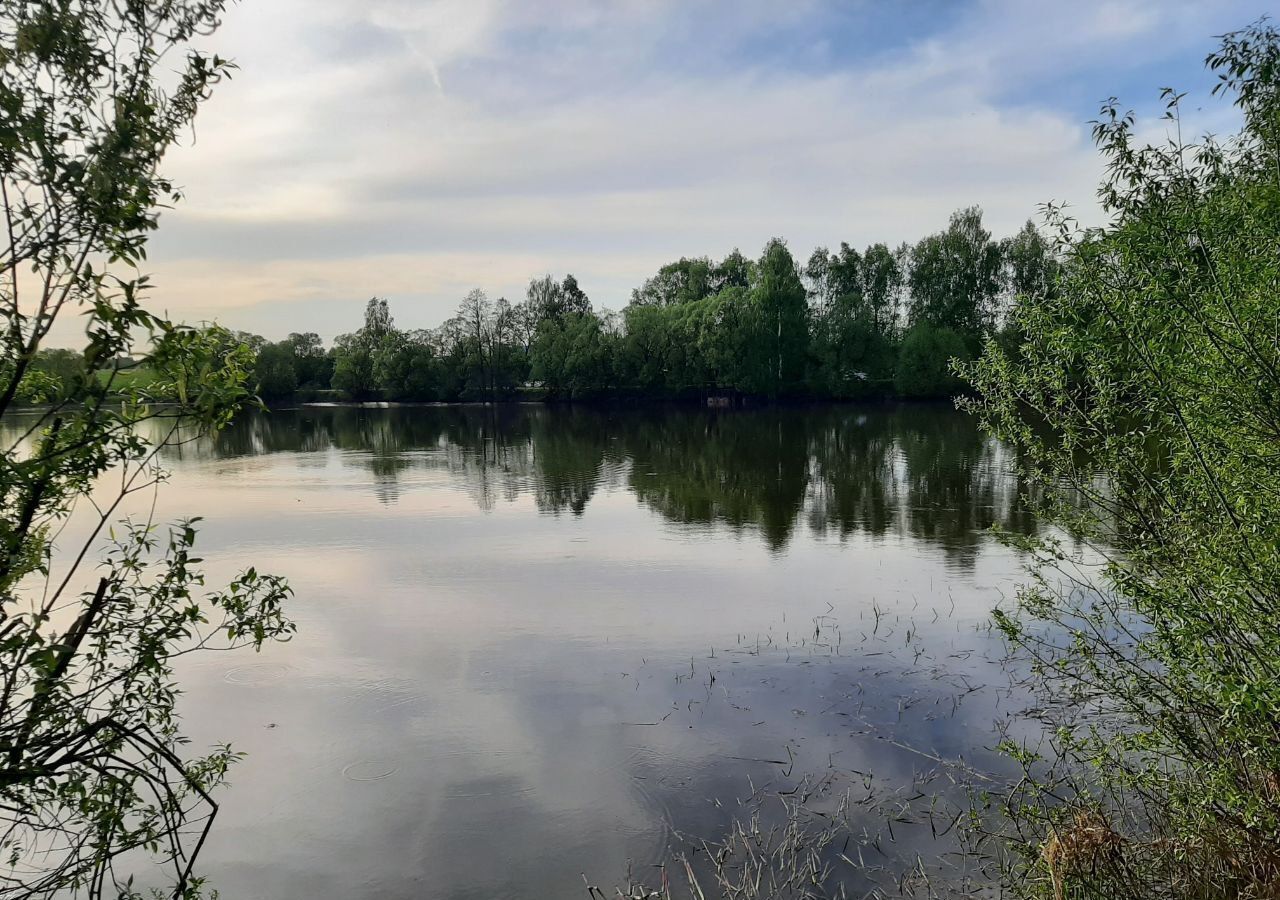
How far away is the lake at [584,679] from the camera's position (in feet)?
30.0

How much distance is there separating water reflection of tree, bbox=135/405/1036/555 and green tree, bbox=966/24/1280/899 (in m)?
3.92

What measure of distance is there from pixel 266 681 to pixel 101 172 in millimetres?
12244

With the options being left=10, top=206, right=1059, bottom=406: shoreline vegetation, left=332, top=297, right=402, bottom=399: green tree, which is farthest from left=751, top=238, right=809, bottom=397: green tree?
left=332, top=297, right=402, bottom=399: green tree

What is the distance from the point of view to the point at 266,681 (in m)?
14.0

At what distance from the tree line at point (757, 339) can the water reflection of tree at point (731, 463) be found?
Answer: 47.7ft

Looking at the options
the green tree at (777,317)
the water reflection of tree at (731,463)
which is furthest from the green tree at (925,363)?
the green tree at (777,317)

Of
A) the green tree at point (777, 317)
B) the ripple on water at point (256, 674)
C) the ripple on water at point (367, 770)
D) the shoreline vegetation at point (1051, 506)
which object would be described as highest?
the green tree at point (777, 317)

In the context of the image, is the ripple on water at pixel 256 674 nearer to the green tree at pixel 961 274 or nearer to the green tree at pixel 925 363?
the green tree at pixel 925 363

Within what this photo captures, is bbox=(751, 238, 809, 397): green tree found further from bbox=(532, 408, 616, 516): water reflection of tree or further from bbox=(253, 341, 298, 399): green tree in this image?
bbox=(253, 341, 298, 399): green tree

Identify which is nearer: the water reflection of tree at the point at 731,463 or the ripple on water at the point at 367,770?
the ripple on water at the point at 367,770

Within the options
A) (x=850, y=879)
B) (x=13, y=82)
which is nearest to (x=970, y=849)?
(x=850, y=879)

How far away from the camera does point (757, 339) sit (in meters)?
88.1

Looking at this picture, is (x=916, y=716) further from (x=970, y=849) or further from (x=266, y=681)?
(x=266, y=681)

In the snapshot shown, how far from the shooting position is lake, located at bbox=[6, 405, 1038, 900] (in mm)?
9141
